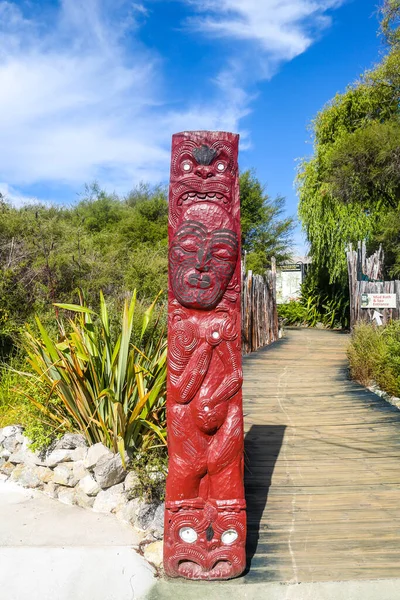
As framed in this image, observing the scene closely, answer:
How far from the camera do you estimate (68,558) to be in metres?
3.22

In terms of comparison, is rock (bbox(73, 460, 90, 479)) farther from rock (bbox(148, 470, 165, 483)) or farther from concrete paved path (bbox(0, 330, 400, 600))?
rock (bbox(148, 470, 165, 483))

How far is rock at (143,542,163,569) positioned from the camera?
3221 millimetres

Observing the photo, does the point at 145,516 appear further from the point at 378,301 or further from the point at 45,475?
the point at 378,301

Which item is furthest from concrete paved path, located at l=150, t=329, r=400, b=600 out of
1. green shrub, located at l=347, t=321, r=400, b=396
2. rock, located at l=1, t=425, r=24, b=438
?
rock, located at l=1, t=425, r=24, b=438

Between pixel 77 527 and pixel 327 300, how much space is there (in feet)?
55.9

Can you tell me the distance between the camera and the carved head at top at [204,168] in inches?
121

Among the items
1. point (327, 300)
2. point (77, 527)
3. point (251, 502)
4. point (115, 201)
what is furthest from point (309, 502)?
point (115, 201)

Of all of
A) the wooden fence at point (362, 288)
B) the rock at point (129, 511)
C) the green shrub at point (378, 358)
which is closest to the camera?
the rock at point (129, 511)

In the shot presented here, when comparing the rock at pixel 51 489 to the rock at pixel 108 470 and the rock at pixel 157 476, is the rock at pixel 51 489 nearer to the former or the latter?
the rock at pixel 108 470

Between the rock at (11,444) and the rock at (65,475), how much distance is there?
24.5 inches

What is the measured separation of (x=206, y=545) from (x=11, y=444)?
2455 millimetres

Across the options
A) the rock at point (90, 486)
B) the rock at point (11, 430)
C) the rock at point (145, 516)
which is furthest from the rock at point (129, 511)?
the rock at point (11, 430)

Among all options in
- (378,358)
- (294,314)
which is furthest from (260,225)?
(378,358)

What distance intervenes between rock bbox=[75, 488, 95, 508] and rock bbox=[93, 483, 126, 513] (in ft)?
0.22
